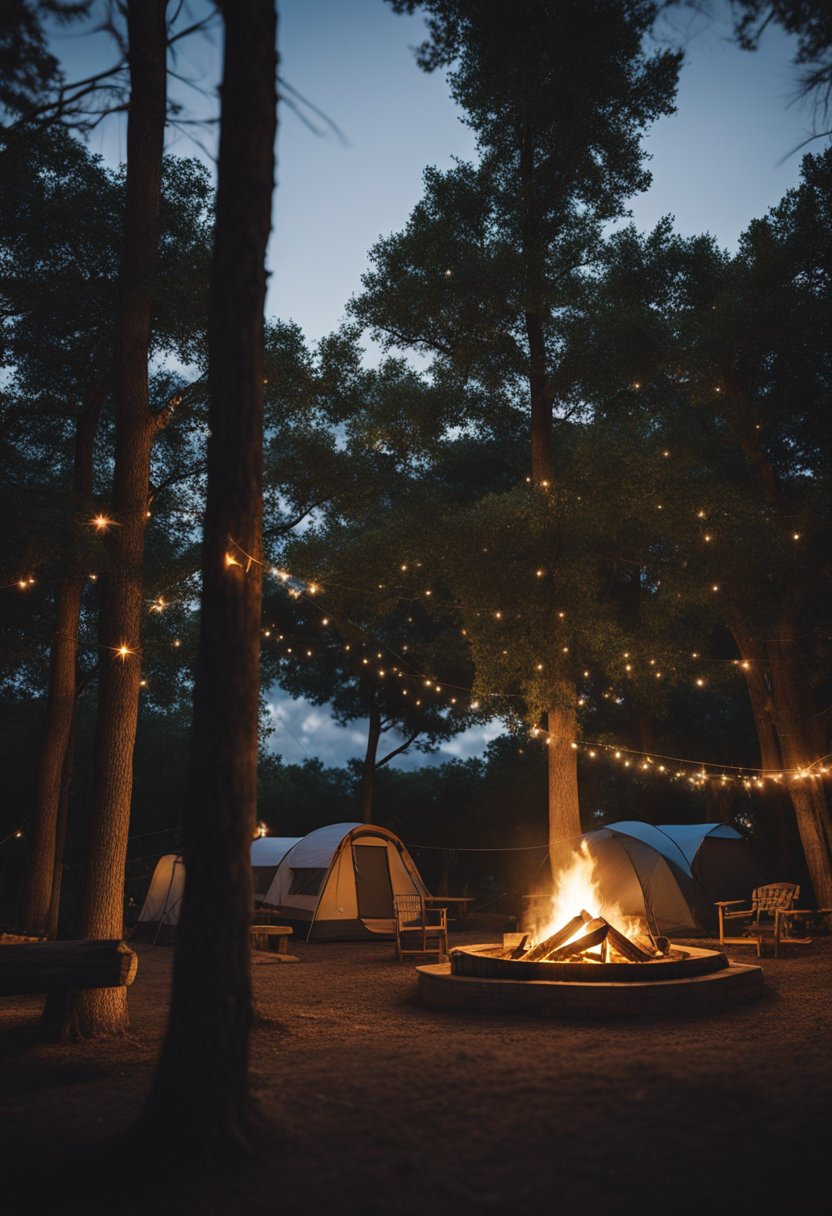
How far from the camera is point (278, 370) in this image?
10.2m

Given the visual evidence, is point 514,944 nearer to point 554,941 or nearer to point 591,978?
point 554,941

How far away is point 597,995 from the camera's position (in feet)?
22.0

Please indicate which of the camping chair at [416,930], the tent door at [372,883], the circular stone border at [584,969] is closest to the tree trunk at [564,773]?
the camping chair at [416,930]

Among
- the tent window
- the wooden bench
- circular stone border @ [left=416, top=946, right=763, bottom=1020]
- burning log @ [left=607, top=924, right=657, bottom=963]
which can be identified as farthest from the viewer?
the tent window

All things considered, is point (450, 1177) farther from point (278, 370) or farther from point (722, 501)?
point (722, 501)

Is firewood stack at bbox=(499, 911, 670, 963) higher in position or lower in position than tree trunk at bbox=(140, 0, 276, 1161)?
lower

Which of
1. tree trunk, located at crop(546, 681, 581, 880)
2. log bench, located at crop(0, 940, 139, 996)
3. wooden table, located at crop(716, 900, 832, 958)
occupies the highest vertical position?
tree trunk, located at crop(546, 681, 581, 880)

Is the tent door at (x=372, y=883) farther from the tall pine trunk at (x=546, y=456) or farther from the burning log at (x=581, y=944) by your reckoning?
the burning log at (x=581, y=944)

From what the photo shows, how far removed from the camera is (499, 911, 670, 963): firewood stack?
7523mm

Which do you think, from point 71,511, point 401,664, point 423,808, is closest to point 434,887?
point 423,808

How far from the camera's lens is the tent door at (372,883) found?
13.8 metres

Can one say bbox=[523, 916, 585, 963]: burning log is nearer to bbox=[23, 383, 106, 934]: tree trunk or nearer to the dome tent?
the dome tent

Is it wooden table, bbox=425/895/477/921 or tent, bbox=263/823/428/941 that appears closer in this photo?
tent, bbox=263/823/428/941

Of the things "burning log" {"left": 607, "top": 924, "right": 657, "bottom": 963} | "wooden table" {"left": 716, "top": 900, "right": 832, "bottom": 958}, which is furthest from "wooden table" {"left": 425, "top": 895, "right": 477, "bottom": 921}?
"burning log" {"left": 607, "top": 924, "right": 657, "bottom": 963}
